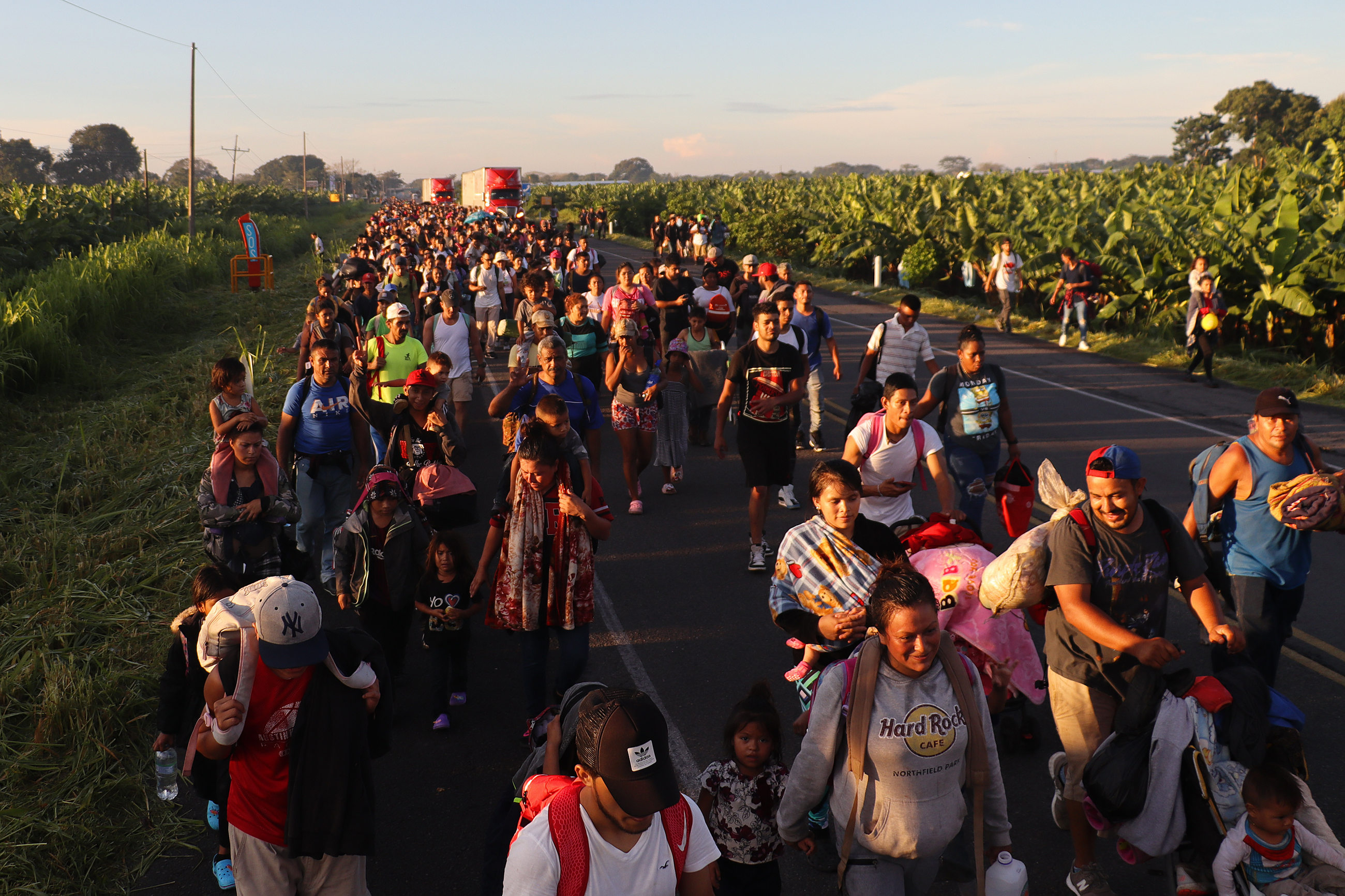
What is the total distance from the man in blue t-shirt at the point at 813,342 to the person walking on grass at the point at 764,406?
332cm

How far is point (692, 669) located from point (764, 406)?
236 cm

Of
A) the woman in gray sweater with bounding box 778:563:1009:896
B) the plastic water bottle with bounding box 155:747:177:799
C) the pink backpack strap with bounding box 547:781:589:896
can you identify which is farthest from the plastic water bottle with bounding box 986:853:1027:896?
the plastic water bottle with bounding box 155:747:177:799

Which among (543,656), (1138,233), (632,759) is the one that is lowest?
(543,656)

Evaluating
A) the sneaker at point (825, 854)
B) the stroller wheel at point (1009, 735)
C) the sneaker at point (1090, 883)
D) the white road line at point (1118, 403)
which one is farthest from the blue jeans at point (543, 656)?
the white road line at point (1118, 403)

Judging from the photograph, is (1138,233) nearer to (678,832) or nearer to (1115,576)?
(1115,576)

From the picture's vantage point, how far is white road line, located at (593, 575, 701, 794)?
5.35 meters

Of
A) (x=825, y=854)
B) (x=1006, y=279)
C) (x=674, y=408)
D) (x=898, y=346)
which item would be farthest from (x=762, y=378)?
(x=1006, y=279)

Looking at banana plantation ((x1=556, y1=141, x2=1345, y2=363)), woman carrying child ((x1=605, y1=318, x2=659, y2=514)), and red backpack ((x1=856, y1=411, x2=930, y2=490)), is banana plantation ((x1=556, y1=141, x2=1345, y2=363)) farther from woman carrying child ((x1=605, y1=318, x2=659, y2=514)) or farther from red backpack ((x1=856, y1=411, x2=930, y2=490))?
red backpack ((x1=856, y1=411, x2=930, y2=490))

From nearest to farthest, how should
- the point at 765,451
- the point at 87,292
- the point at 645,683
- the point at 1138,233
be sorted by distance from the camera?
1. the point at 645,683
2. the point at 765,451
3. the point at 87,292
4. the point at 1138,233

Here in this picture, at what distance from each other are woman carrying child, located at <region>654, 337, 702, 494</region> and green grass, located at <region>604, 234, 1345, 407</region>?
10633mm

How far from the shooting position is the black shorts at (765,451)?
7.95 metres

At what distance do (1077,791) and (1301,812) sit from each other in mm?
835

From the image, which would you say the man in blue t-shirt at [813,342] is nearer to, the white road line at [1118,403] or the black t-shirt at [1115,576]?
the white road line at [1118,403]

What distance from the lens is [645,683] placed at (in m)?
6.38
